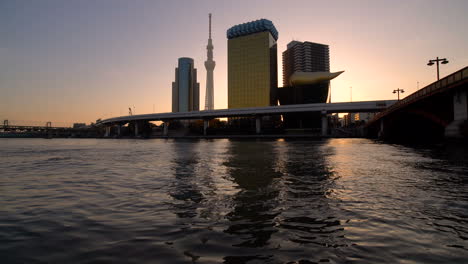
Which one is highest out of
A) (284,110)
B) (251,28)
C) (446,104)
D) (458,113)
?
(251,28)

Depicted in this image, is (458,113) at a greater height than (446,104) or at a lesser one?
lesser

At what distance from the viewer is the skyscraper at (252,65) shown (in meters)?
167

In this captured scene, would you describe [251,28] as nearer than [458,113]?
No

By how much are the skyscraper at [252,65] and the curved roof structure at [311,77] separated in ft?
72.8

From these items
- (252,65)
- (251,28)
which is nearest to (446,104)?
(252,65)

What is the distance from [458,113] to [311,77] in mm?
120953

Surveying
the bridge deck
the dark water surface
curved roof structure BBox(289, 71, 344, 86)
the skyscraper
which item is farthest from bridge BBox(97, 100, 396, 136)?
the dark water surface

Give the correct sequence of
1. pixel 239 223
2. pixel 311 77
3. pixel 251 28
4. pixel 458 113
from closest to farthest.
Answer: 1. pixel 239 223
2. pixel 458 113
3. pixel 311 77
4. pixel 251 28

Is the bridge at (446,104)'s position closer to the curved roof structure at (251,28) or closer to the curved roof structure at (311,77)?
the curved roof structure at (311,77)

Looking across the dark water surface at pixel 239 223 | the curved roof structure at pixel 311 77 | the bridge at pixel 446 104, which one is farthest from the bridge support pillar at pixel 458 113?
the curved roof structure at pixel 311 77

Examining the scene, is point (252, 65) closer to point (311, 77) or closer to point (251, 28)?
point (251, 28)

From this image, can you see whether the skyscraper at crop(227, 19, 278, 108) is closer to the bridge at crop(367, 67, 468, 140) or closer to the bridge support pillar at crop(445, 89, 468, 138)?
the bridge at crop(367, 67, 468, 140)

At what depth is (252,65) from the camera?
172m

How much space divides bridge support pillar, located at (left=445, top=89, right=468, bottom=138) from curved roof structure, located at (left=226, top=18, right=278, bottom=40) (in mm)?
156428
